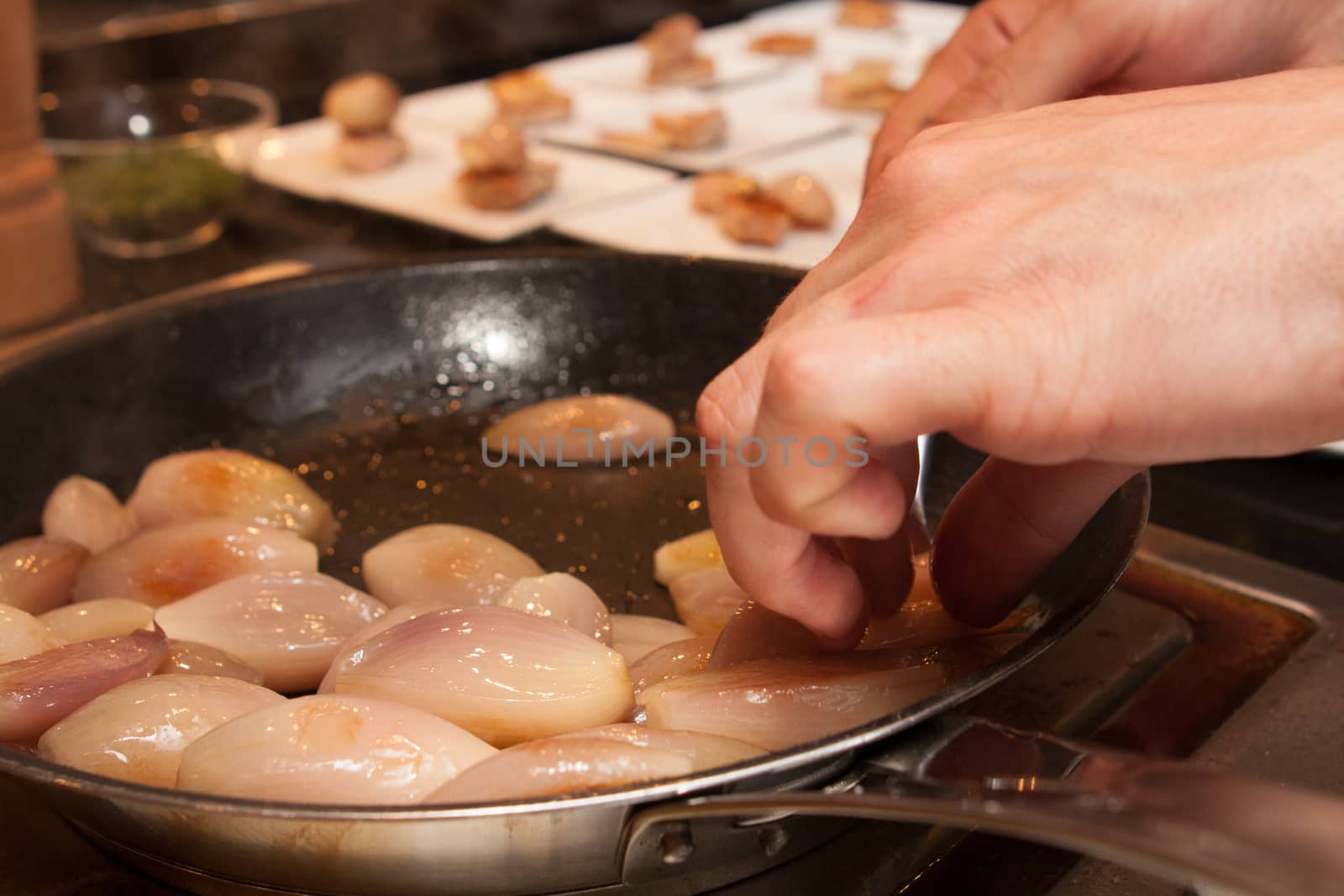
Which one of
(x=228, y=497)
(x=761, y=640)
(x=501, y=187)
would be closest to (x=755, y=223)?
(x=501, y=187)

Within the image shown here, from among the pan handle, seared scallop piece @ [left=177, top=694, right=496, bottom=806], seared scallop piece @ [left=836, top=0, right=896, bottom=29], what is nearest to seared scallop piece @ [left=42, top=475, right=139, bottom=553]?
seared scallop piece @ [left=177, top=694, right=496, bottom=806]

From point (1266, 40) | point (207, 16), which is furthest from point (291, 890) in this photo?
point (207, 16)

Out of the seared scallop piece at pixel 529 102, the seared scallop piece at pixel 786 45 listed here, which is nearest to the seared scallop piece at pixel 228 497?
the seared scallop piece at pixel 529 102

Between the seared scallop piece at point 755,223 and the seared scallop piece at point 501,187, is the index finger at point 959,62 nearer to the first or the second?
the seared scallop piece at point 755,223

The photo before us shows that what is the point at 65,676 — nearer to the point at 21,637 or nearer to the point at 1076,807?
the point at 21,637

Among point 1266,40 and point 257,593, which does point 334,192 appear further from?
point 1266,40
